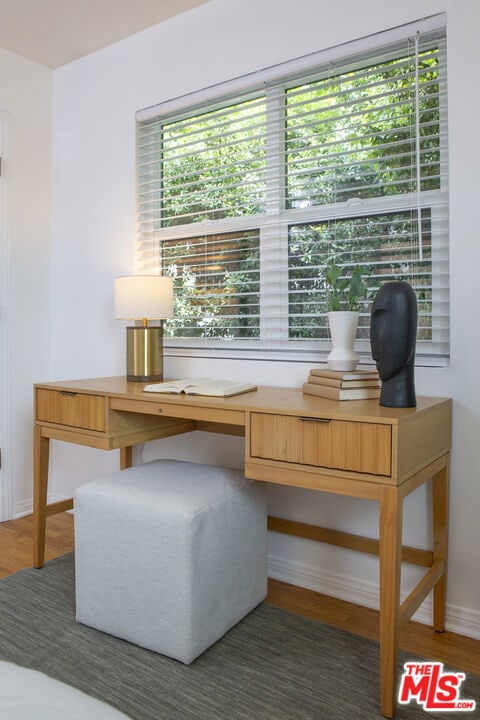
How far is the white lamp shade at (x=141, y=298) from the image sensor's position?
88.4 inches

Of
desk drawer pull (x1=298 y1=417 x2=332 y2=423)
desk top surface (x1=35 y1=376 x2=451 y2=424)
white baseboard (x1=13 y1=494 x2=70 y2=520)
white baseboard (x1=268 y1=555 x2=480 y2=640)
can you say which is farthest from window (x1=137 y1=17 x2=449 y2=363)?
white baseboard (x1=13 y1=494 x2=70 y2=520)

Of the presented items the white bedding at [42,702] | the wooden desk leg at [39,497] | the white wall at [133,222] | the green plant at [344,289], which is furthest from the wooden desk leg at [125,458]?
the white bedding at [42,702]

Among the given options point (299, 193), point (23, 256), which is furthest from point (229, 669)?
point (23, 256)

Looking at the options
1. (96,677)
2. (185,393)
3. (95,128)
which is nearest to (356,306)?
(185,393)

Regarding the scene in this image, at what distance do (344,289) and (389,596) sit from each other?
1032 millimetres

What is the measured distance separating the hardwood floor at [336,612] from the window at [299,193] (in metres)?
0.92

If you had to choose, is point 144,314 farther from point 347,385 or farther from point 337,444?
point 337,444

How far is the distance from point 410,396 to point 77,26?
7.67ft

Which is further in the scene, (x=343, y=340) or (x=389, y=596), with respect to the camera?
(x=343, y=340)

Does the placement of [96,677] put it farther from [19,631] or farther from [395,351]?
[395,351]

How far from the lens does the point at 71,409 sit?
7.00 feet

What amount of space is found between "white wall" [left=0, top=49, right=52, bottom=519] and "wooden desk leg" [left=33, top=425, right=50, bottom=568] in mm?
693

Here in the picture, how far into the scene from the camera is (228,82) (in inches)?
90.8

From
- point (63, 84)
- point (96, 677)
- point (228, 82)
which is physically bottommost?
point (96, 677)
